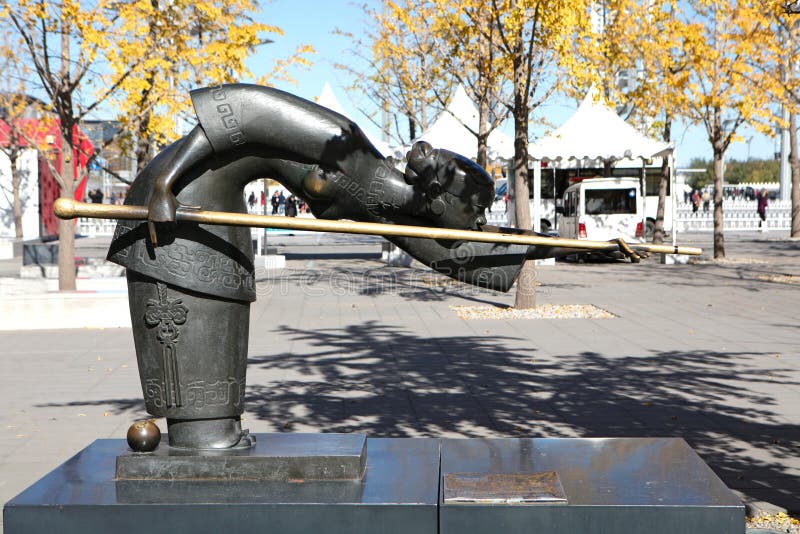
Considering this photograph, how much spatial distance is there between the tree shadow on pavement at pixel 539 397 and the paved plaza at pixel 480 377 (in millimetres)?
19

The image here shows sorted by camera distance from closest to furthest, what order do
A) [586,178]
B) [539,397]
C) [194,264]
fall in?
[194,264] < [539,397] < [586,178]

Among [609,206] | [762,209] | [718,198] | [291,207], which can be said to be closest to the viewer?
[718,198]

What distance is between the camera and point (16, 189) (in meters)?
28.3

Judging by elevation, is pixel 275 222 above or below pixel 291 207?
below

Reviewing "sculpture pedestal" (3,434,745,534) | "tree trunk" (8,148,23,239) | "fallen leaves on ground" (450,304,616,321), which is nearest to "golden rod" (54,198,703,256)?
"sculpture pedestal" (3,434,745,534)

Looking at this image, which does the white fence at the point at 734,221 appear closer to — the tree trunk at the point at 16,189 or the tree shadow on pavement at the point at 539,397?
the tree trunk at the point at 16,189

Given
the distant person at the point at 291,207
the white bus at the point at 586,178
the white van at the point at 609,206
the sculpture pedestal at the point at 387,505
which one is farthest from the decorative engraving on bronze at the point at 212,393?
the distant person at the point at 291,207

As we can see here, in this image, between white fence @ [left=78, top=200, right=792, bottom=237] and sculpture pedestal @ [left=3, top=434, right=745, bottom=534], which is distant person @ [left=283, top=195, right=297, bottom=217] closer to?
white fence @ [left=78, top=200, right=792, bottom=237]

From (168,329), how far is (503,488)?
1339 millimetres

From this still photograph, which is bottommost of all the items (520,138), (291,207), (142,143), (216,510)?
(216,510)

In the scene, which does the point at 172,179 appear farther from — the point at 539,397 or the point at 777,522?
the point at 539,397

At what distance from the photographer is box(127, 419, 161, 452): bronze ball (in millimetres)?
3262

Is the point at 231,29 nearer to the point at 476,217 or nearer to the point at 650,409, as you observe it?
the point at 650,409

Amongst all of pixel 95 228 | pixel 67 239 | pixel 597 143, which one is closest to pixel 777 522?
pixel 67 239
